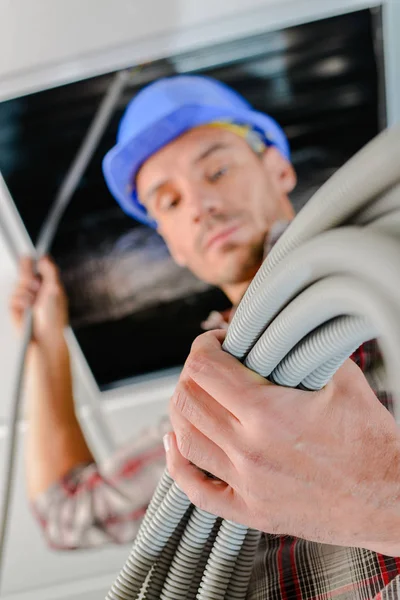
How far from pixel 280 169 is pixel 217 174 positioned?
131 mm

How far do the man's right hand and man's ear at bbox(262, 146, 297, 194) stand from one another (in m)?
0.46

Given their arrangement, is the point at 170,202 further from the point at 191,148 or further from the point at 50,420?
the point at 50,420

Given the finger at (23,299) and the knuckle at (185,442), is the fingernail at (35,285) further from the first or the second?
the knuckle at (185,442)

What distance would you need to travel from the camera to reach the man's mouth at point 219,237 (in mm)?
1039

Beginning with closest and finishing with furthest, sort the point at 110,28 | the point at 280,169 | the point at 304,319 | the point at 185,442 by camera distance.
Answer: the point at 304,319
the point at 185,442
the point at 110,28
the point at 280,169

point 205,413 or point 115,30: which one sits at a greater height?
point 115,30

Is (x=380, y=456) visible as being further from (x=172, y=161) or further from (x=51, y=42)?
(x=51, y=42)

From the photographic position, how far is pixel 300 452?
43cm

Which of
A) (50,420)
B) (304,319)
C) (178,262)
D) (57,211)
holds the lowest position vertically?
(50,420)

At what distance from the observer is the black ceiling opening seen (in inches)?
40.3

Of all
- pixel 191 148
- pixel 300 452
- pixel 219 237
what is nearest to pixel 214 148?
pixel 191 148

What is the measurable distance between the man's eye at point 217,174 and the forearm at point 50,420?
0.44m

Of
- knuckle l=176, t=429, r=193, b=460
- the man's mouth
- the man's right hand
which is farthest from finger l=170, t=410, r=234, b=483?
the man's right hand

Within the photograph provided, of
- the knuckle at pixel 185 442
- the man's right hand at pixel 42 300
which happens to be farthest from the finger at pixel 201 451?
the man's right hand at pixel 42 300
